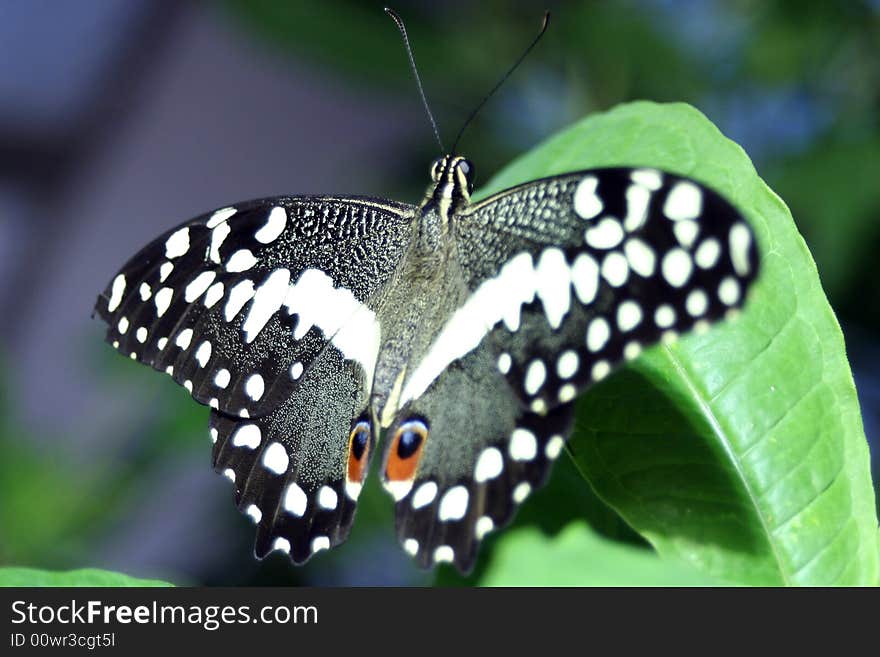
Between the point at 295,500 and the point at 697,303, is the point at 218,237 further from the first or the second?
the point at 697,303

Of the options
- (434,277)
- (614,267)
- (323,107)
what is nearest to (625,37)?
(434,277)

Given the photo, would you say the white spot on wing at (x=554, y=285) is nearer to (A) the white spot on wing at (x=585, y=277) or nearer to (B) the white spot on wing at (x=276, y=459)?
(A) the white spot on wing at (x=585, y=277)

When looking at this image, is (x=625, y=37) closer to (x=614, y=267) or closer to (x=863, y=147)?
(x=863, y=147)

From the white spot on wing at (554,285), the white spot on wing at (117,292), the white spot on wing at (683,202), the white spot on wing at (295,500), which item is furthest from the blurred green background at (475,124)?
the white spot on wing at (117,292)

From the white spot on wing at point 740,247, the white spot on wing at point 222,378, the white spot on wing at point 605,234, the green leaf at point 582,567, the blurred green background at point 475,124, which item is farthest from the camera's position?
the blurred green background at point 475,124

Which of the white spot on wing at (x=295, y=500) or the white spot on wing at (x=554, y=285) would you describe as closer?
the white spot on wing at (x=554, y=285)

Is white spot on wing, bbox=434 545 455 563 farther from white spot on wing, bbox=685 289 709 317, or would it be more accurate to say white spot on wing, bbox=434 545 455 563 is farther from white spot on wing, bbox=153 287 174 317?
white spot on wing, bbox=153 287 174 317

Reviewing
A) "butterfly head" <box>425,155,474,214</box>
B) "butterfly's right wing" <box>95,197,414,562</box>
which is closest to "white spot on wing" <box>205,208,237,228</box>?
"butterfly's right wing" <box>95,197,414,562</box>
